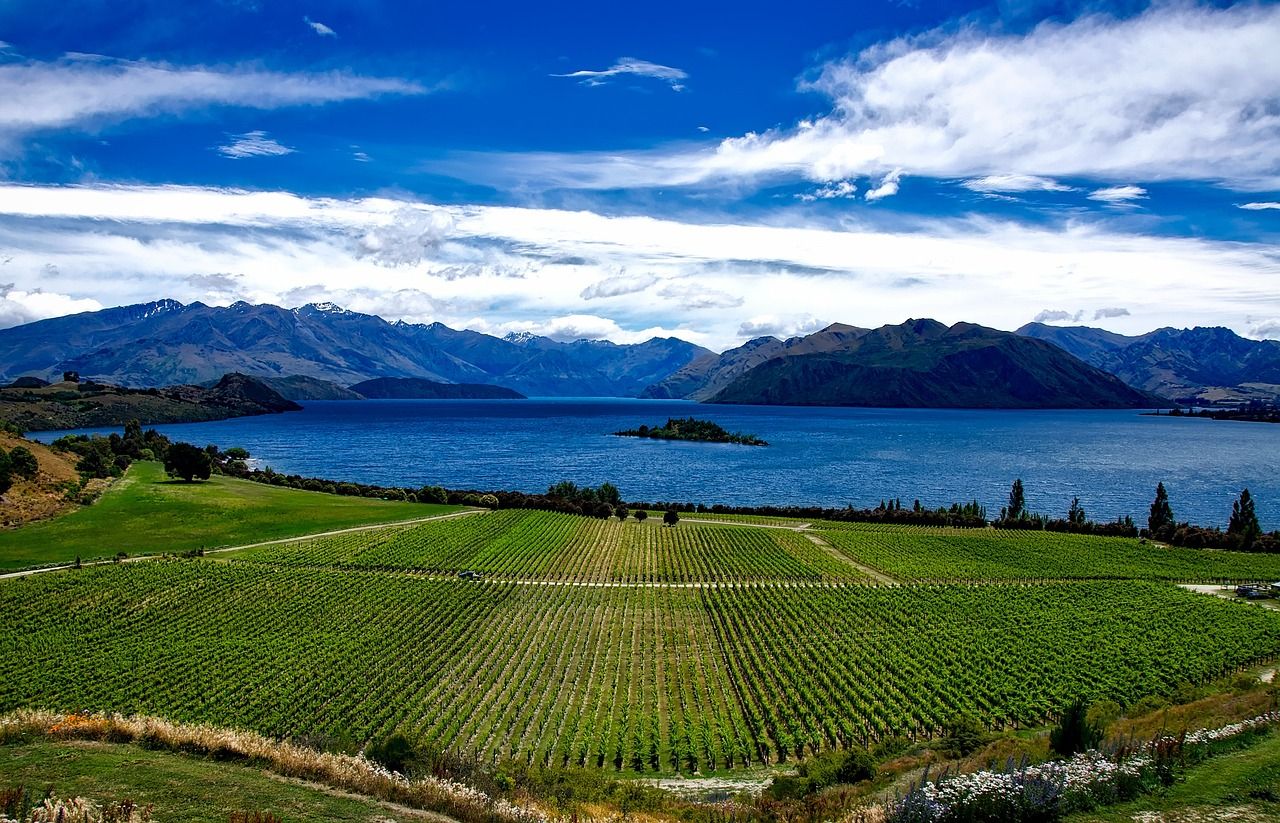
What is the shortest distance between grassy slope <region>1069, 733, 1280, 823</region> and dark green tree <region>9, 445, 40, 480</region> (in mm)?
124246

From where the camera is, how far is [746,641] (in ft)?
170

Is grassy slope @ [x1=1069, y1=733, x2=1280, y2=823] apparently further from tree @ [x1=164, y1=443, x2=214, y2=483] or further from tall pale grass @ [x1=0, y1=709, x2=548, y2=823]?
tree @ [x1=164, y1=443, x2=214, y2=483]

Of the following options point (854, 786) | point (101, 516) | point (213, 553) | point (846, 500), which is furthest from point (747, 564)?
point (101, 516)

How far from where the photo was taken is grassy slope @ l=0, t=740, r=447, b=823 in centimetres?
2039

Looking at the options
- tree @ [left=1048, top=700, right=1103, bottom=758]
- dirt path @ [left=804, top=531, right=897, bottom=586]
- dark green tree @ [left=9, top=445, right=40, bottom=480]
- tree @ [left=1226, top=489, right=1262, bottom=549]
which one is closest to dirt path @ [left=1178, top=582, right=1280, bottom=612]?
tree @ [left=1226, top=489, right=1262, bottom=549]

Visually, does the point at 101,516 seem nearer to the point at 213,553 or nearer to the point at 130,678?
the point at 213,553

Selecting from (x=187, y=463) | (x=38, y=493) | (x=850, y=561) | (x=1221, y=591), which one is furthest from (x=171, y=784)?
(x=187, y=463)

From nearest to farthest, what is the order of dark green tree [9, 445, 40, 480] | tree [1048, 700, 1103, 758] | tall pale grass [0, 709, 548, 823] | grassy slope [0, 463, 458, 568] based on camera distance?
tall pale grass [0, 709, 548, 823], tree [1048, 700, 1103, 758], grassy slope [0, 463, 458, 568], dark green tree [9, 445, 40, 480]

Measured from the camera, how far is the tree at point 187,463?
122m

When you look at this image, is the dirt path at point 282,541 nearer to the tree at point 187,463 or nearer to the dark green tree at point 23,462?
the dark green tree at point 23,462

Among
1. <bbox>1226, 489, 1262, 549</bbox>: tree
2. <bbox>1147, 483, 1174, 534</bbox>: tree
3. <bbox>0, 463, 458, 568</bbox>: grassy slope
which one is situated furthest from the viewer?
<bbox>1147, 483, 1174, 534</bbox>: tree

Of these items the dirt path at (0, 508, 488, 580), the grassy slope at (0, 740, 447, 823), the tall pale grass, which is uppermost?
the grassy slope at (0, 740, 447, 823)

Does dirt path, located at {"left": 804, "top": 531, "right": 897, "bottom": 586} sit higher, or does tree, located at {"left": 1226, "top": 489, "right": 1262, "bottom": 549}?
tree, located at {"left": 1226, "top": 489, "right": 1262, "bottom": 549}

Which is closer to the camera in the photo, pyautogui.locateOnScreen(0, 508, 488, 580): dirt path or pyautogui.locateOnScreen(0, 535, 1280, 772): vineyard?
pyautogui.locateOnScreen(0, 535, 1280, 772): vineyard
